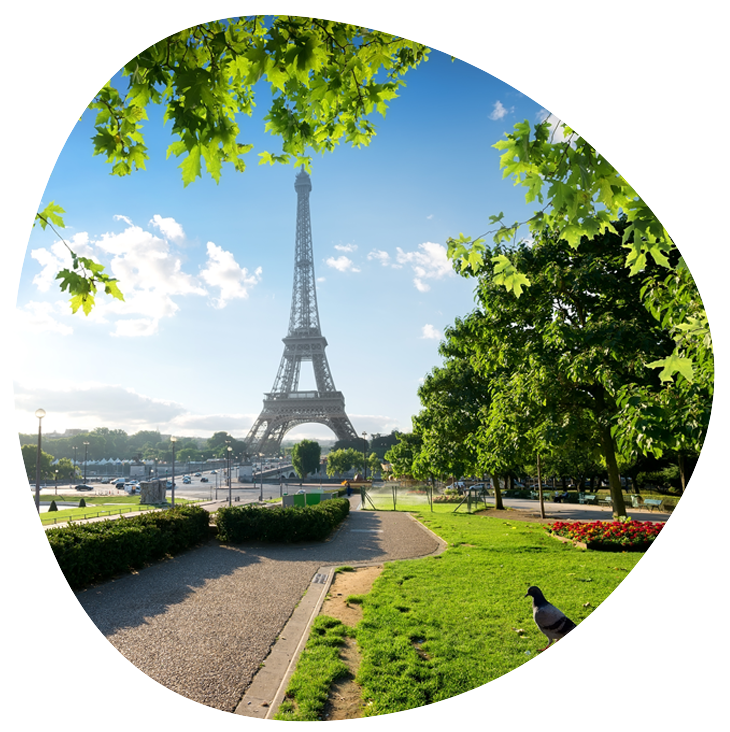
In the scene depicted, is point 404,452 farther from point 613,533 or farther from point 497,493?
point 497,493

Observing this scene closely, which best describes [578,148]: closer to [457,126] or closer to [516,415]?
[457,126]

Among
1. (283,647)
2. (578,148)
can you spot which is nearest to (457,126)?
(578,148)

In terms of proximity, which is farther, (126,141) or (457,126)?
(457,126)

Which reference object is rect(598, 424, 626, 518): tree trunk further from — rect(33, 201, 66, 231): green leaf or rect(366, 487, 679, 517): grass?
rect(33, 201, 66, 231): green leaf

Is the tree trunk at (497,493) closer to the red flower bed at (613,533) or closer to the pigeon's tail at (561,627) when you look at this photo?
the red flower bed at (613,533)

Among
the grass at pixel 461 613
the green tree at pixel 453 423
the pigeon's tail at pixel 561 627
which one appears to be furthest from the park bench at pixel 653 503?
the green tree at pixel 453 423

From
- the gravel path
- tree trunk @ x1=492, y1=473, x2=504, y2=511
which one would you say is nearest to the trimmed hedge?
the gravel path
